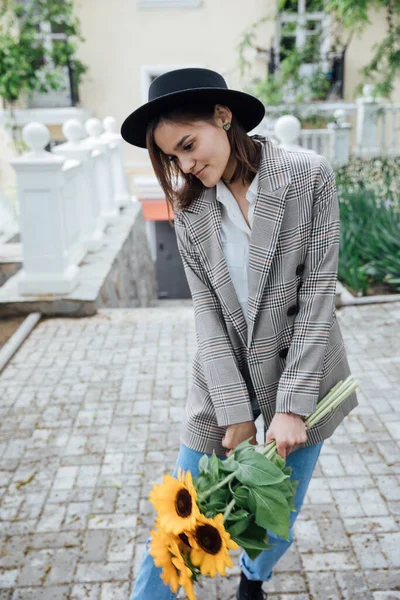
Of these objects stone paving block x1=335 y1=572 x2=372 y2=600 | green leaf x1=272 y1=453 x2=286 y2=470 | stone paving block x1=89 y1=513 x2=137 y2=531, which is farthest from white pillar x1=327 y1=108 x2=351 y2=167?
green leaf x1=272 y1=453 x2=286 y2=470

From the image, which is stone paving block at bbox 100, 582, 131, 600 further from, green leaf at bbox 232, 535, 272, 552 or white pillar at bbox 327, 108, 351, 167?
white pillar at bbox 327, 108, 351, 167

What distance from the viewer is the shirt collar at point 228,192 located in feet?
5.12

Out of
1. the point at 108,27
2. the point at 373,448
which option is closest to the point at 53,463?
the point at 373,448

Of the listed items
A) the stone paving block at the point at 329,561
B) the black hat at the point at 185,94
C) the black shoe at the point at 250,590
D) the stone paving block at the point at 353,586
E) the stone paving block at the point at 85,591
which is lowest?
the stone paving block at the point at 85,591

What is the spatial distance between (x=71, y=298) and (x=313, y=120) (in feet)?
25.0

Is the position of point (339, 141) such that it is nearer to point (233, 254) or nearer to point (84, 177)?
point (84, 177)

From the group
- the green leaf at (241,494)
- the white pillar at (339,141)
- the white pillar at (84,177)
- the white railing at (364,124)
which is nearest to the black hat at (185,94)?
the green leaf at (241,494)

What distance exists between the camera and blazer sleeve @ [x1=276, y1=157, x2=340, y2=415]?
1534 mm

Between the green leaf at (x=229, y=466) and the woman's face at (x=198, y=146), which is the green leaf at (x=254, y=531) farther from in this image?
the woman's face at (x=198, y=146)

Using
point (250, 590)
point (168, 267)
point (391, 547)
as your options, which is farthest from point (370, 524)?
point (168, 267)

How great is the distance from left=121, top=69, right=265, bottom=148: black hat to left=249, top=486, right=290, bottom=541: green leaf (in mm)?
965

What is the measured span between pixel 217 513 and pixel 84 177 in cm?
567

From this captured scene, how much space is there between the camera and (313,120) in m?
11.0

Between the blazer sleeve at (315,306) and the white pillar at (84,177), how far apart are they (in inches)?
199
